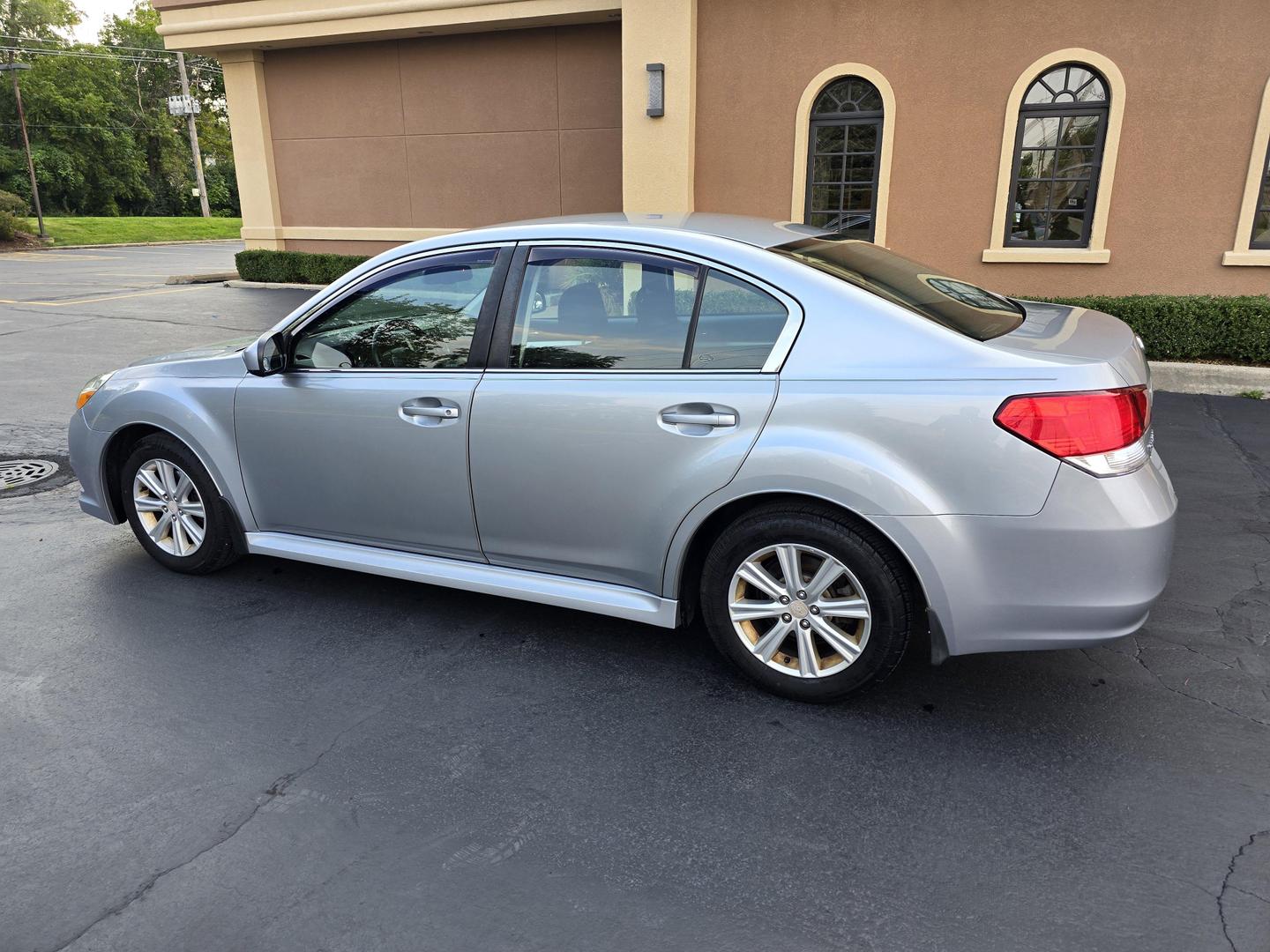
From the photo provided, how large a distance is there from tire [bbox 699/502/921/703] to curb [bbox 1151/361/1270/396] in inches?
275

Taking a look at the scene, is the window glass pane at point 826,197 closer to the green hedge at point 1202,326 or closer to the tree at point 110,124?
the green hedge at point 1202,326

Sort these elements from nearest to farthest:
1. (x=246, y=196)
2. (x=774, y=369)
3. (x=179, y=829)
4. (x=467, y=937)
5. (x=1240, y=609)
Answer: (x=467, y=937)
(x=179, y=829)
(x=774, y=369)
(x=1240, y=609)
(x=246, y=196)

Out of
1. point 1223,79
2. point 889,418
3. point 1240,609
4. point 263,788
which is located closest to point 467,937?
point 263,788

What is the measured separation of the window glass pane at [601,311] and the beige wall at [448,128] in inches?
435

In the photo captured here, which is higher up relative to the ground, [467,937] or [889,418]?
[889,418]

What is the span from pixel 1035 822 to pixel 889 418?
130cm

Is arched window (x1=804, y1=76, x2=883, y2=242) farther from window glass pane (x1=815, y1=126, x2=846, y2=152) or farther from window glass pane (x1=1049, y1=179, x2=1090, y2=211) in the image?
window glass pane (x1=1049, y1=179, x2=1090, y2=211)

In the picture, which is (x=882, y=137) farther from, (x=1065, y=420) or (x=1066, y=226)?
(x=1065, y=420)

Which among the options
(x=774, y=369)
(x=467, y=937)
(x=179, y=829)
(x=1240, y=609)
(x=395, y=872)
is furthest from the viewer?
(x=1240, y=609)

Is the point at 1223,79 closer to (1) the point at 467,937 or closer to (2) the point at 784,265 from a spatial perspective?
(2) the point at 784,265

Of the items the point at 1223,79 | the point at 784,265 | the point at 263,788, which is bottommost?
the point at 263,788

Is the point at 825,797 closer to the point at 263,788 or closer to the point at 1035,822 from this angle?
the point at 1035,822

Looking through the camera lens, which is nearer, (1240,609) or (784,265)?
(784,265)

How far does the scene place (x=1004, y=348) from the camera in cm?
297
